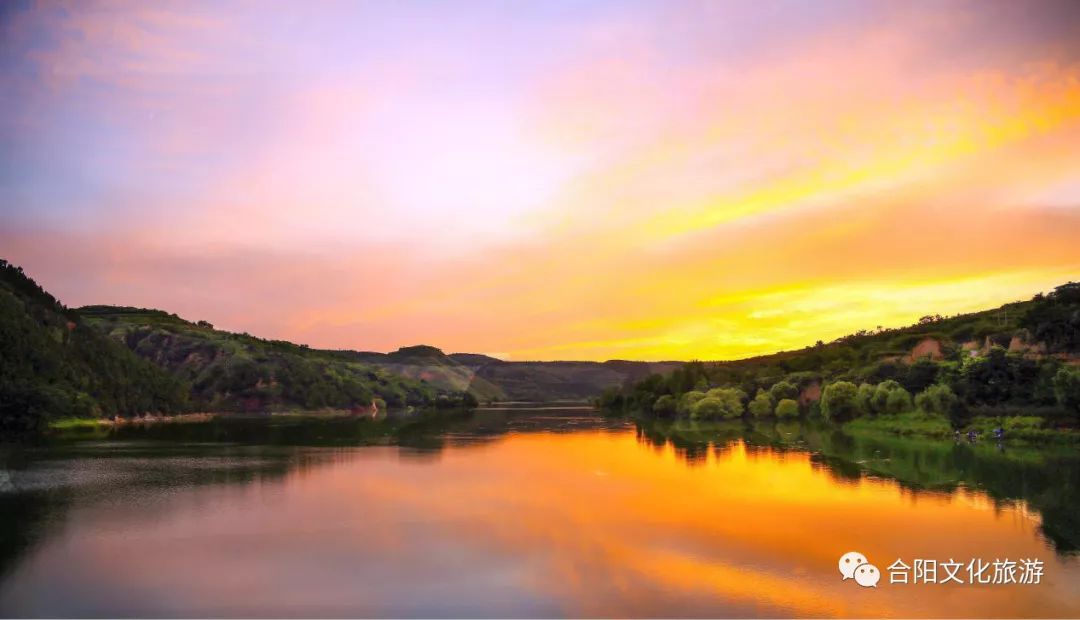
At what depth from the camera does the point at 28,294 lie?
12962cm

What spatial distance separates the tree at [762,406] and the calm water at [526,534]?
6028 centimetres

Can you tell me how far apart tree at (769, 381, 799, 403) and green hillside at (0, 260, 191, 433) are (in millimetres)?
105730

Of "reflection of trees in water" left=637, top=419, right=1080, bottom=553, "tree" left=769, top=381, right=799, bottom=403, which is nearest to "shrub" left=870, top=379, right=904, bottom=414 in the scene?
"reflection of trees in water" left=637, top=419, right=1080, bottom=553

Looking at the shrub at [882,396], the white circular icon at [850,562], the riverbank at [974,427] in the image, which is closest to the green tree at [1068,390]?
the riverbank at [974,427]

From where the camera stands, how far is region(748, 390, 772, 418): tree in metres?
121

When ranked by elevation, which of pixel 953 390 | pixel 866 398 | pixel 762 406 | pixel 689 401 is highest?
pixel 953 390

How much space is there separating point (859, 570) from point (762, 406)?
101666 millimetres

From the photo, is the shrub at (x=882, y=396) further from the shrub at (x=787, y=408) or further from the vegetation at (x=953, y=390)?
the shrub at (x=787, y=408)

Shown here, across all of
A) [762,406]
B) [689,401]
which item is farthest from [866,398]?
[689,401]

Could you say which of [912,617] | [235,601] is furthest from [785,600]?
[235,601]

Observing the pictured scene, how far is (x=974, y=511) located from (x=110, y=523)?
40.7 meters

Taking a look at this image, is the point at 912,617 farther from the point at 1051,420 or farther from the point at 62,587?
the point at 1051,420

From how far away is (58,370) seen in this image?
10944 centimetres

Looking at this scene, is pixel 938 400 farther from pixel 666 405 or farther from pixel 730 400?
pixel 666 405
